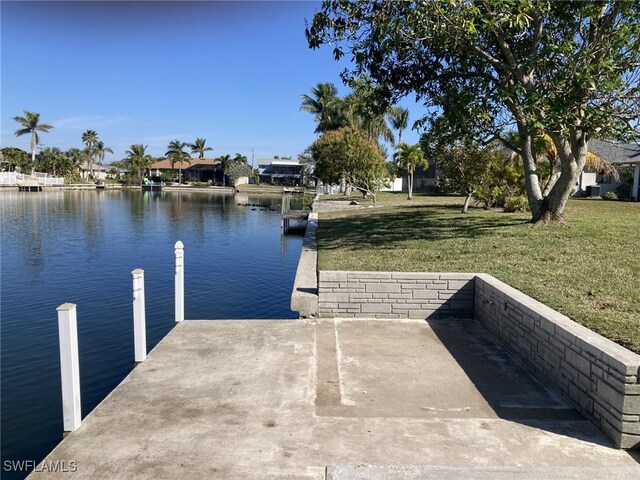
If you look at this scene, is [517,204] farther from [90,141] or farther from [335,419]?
[90,141]

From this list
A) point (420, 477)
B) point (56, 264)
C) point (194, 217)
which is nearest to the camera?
point (420, 477)

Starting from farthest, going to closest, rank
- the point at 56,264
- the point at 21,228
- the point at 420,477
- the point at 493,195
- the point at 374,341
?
the point at 21,228 → the point at 493,195 → the point at 56,264 → the point at 374,341 → the point at 420,477

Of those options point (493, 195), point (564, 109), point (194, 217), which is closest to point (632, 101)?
point (564, 109)

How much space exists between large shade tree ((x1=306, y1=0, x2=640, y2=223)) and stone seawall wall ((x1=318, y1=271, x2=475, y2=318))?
4.43 meters

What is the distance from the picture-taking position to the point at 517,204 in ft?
63.1

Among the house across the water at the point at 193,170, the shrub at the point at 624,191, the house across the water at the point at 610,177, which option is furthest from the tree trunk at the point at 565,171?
the house across the water at the point at 193,170

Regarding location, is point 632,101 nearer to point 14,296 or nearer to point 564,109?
point 564,109

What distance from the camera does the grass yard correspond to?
6.62 metres

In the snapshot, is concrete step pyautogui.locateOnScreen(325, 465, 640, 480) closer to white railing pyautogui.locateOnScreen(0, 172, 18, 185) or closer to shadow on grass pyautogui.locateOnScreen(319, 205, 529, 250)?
shadow on grass pyautogui.locateOnScreen(319, 205, 529, 250)

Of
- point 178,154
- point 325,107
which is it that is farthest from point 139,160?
point 325,107

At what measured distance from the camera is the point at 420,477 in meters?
3.71

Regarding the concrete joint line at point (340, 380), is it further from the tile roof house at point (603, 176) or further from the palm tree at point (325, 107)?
the palm tree at point (325, 107)

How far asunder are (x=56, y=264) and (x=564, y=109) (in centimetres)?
1595

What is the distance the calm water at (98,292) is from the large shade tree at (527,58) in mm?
6815
